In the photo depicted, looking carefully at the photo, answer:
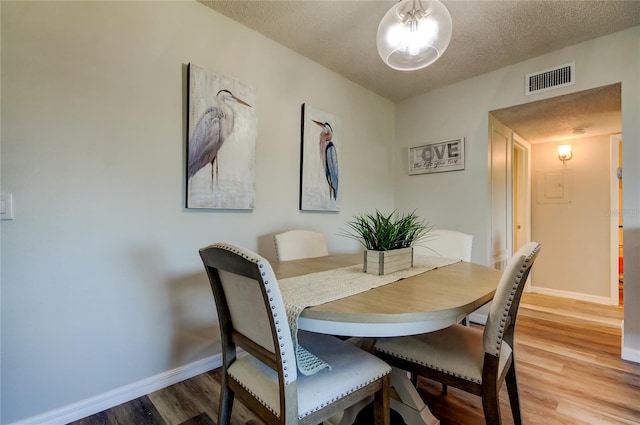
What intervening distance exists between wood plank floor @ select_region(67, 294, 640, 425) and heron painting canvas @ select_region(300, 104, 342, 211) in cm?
150

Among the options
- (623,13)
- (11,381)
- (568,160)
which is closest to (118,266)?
(11,381)

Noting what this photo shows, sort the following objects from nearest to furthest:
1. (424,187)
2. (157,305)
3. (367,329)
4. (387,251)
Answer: (367,329), (387,251), (157,305), (424,187)

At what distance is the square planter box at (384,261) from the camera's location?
1.46 m

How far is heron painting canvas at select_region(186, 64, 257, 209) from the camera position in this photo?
1.88m

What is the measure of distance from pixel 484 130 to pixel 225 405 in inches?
119

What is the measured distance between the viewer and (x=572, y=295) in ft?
12.3

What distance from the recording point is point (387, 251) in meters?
1.48

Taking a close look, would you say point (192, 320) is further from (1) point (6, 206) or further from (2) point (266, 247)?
(1) point (6, 206)

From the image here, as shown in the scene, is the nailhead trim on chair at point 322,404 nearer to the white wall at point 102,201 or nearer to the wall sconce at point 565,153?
the white wall at point 102,201

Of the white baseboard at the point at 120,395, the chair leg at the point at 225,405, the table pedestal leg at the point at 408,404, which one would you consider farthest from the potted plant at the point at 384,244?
the white baseboard at the point at 120,395

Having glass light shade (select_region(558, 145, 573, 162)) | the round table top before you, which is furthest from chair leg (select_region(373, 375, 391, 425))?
glass light shade (select_region(558, 145, 573, 162))

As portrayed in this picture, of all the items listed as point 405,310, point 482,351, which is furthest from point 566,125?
point 405,310

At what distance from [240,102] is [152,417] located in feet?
6.27

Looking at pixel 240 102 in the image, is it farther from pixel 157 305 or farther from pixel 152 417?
pixel 152 417
